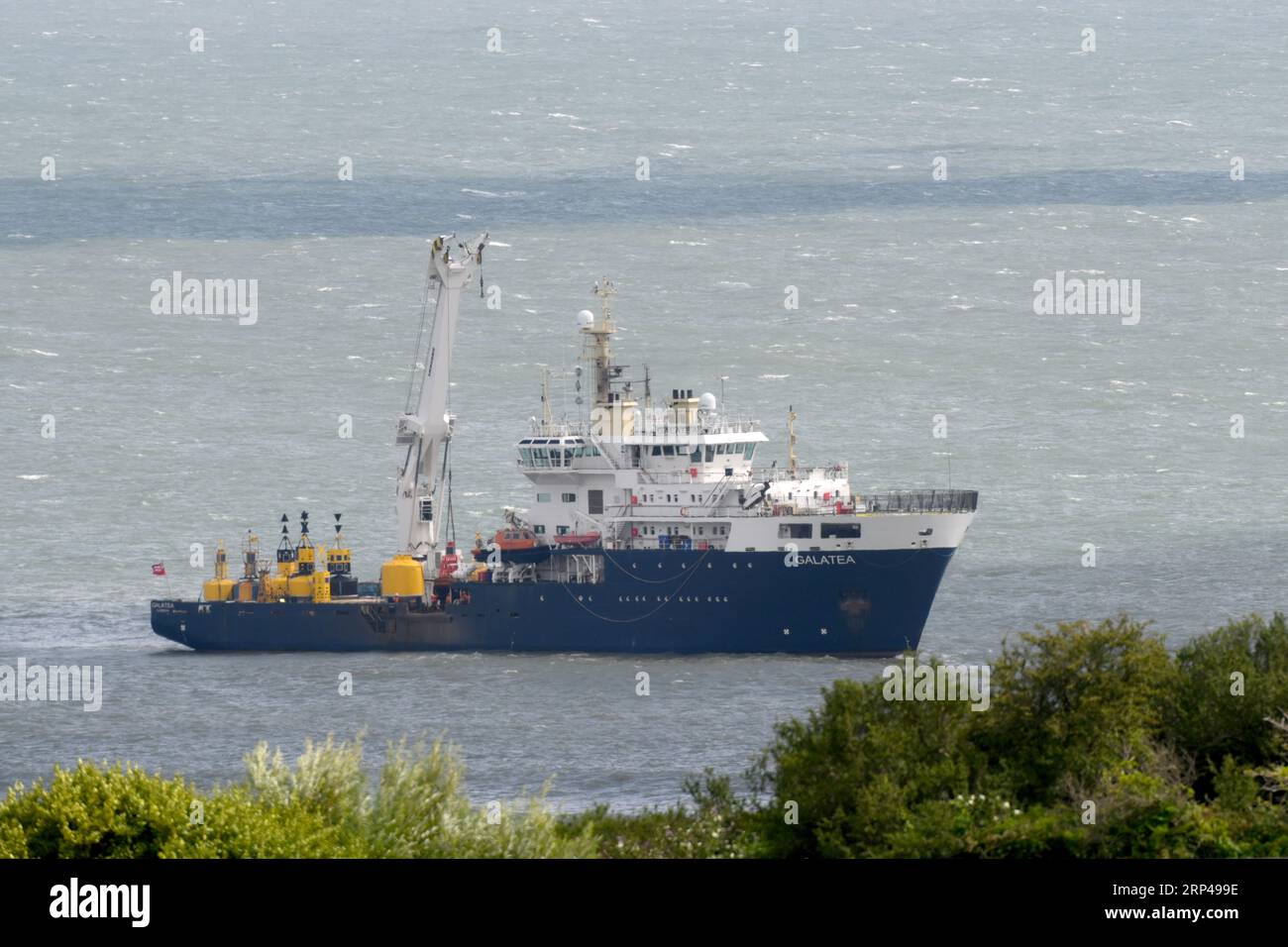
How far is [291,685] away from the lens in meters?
93.9

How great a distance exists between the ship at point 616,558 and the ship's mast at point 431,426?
0.25 feet

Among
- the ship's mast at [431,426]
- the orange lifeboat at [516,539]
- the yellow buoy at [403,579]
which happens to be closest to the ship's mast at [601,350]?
the ship's mast at [431,426]

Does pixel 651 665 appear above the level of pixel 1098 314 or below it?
below

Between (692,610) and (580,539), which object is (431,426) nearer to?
(580,539)

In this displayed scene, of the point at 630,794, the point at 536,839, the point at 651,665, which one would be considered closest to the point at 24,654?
the point at 651,665

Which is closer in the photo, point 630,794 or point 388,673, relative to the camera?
point 630,794

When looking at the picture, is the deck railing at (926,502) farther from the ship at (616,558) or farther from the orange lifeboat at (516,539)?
the orange lifeboat at (516,539)

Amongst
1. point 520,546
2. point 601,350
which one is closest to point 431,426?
point 520,546

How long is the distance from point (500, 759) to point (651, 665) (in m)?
19.0

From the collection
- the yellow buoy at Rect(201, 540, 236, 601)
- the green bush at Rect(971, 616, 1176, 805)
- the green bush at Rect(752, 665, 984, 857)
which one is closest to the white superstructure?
the yellow buoy at Rect(201, 540, 236, 601)

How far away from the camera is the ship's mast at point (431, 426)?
10375 cm

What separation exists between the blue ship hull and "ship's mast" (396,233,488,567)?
371 cm

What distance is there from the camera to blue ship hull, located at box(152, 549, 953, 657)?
3802 inches
